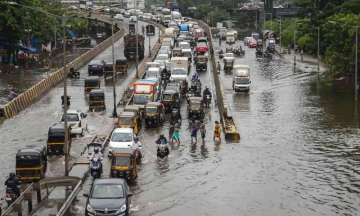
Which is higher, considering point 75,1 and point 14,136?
point 75,1

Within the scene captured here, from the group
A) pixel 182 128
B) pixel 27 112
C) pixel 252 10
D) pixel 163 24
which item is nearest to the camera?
pixel 182 128

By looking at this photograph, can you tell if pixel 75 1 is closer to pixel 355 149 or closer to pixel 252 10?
pixel 252 10

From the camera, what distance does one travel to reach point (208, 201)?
104 feet

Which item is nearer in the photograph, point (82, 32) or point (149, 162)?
point (149, 162)

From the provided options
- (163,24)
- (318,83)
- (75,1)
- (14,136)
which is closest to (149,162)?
(14,136)

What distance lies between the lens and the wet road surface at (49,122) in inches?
1572

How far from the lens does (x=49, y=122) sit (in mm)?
51219

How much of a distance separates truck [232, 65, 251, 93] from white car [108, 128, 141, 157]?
27.2 meters

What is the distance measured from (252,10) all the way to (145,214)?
156651 mm

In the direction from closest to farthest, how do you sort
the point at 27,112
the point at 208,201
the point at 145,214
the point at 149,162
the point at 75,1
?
the point at 145,214 → the point at 208,201 → the point at 149,162 → the point at 27,112 → the point at 75,1

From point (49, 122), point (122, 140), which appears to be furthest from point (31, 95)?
point (122, 140)

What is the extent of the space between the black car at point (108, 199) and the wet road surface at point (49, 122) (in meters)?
6.75

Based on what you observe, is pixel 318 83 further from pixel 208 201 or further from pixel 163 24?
pixel 163 24

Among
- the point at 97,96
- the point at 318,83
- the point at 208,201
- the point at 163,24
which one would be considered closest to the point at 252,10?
the point at 163,24
